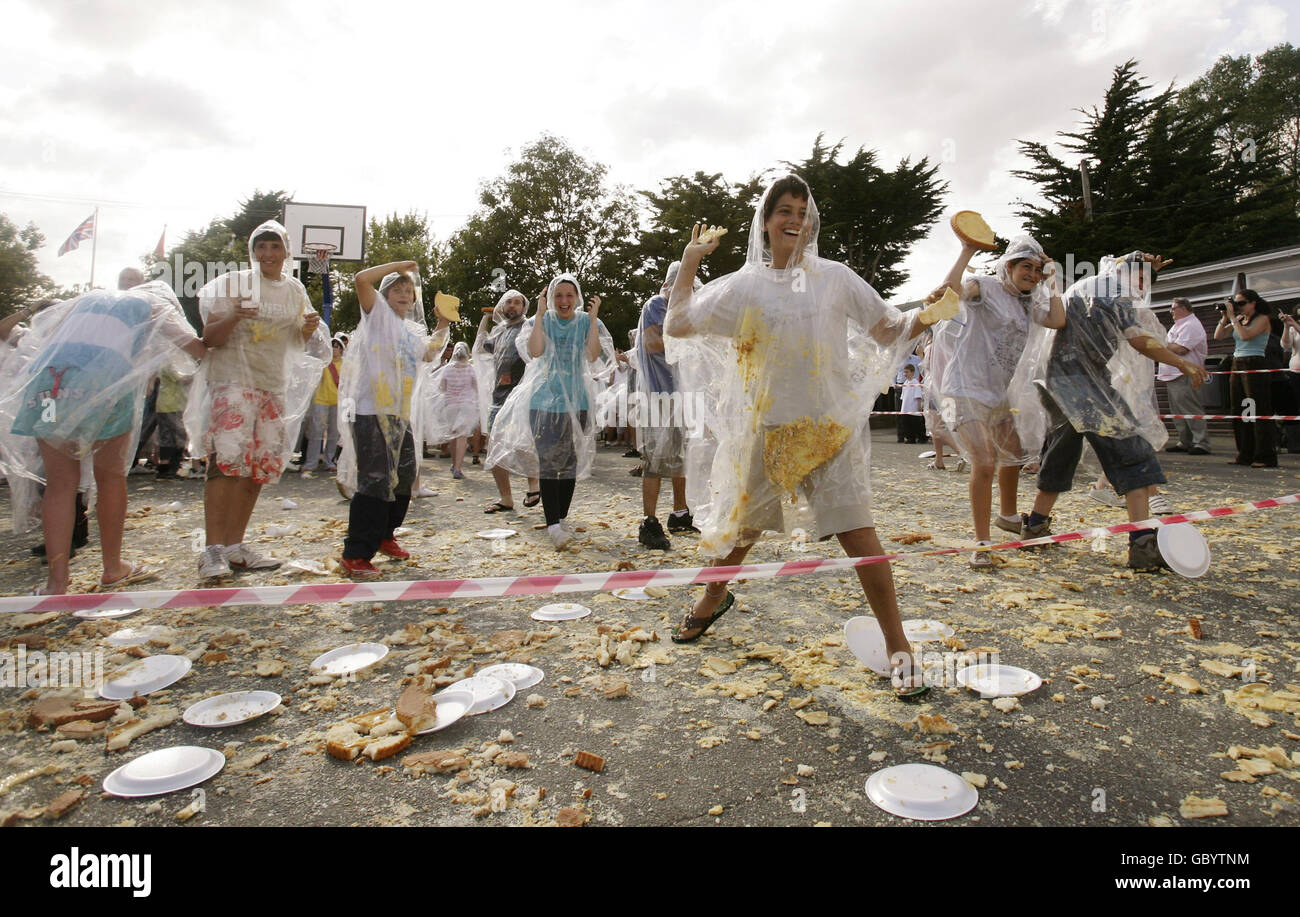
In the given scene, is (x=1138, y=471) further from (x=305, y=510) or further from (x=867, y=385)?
(x=305, y=510)

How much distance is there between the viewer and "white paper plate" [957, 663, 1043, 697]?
246 centimetres

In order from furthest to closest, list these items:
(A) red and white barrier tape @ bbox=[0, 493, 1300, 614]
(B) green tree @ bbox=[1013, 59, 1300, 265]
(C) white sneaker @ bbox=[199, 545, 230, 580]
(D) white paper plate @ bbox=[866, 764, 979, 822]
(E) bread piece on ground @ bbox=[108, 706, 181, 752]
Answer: (B) green tree @ bbox=[1013, 59, 1300, 265]
(C) white sneaker @ bbox=[199, 545, 230, 580]
(E) bread piece on ground @ bbox=[108, 706, 181, 752]
(A) red and white barrier tape @ bbox=[0, 493, 1300, 614]
(D) white paper plate @ bbox=[866, 764, 979, 822]

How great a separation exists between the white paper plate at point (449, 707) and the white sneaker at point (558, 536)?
2.31 meters

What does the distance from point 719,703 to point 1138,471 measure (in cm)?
300

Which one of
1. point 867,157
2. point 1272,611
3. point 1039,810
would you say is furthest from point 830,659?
point 867,157


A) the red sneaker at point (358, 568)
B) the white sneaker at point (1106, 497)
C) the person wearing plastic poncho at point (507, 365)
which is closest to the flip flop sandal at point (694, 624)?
the red sneaker at point (358, 568)

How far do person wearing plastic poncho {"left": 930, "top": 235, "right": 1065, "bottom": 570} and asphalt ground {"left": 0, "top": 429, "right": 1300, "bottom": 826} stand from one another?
2.10 feet

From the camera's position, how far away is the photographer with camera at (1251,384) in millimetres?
7895

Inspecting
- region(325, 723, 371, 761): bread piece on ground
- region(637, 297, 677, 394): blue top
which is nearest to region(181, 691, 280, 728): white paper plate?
region(325, 723, 371, 761): bread piece on ground

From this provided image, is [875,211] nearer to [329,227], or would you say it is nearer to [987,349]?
[329,227]

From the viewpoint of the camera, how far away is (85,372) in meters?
3.48

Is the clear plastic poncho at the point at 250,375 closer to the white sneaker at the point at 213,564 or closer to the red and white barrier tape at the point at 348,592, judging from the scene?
the white sneaker at the point at 213,564

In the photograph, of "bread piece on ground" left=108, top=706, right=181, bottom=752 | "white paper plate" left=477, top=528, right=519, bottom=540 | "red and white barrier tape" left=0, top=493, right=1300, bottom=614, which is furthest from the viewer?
"white paper plate" left=477, top=528, right=519, bottom=540

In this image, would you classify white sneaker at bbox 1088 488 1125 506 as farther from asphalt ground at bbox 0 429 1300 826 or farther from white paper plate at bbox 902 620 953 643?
white paper plate at bbox 902 620 953 643
